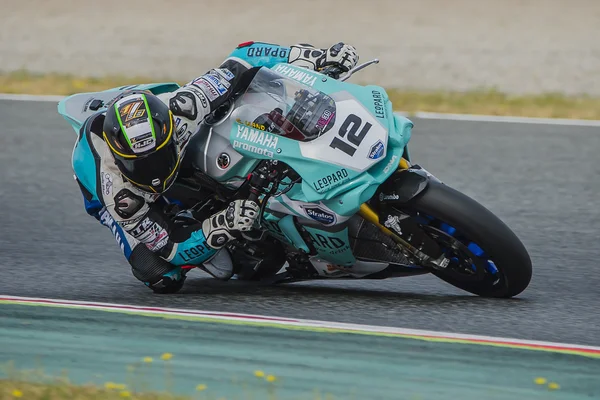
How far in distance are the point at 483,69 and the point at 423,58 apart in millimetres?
609

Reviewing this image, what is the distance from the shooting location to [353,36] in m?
11.5

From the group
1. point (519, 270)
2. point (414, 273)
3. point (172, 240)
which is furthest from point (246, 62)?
point (519, 270)

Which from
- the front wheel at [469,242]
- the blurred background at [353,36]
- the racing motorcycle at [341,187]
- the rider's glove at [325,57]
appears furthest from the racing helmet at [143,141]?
the blurred background at [353,36]

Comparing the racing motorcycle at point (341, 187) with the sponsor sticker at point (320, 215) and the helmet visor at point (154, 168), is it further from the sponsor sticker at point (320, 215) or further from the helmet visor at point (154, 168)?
the helmet visor at point (154, 168)

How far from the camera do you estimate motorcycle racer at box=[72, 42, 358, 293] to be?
5.07 meters

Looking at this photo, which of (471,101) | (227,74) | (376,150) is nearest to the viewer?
(376,150)

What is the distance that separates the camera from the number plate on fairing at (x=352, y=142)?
4.96m

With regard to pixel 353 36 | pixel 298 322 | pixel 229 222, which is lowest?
pixel 298 322

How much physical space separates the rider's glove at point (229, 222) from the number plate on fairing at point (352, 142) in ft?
1.28

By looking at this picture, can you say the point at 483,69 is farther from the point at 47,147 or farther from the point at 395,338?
the point at 395,338

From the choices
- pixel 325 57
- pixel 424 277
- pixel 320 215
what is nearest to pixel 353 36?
pixel 424 277

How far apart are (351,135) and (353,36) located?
6597mm

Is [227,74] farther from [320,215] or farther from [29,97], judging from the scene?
[29,97]

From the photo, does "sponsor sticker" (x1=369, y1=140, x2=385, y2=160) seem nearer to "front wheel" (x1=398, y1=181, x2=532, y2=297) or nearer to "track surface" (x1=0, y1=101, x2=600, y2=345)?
"front wheel" (x1=398, y1=181, x2=532, y2=297)
